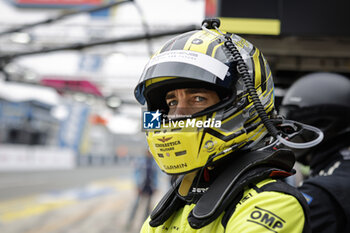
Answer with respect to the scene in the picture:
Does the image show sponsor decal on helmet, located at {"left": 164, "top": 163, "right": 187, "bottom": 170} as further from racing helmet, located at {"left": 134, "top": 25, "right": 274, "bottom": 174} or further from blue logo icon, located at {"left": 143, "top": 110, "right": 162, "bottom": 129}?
blue logo icon, located at {"left": 143, "top": 110, "right": 162, "bottom": 129}

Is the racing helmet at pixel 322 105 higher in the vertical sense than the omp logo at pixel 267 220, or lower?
lower

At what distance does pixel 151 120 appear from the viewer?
4.40 ft

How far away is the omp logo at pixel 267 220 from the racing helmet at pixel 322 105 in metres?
1.34

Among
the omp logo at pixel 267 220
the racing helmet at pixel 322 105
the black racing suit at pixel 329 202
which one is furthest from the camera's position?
the racing helmet at pixel 322 105

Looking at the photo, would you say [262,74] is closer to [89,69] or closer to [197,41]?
[197,41]

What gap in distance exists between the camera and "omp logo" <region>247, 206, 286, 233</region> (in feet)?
3.07

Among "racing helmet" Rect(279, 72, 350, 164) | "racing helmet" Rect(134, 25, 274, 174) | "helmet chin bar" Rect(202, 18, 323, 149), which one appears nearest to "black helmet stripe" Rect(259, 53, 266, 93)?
"racing helmet" Rect(134, 25, 274, 174)

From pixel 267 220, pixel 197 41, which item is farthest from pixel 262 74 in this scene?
pixel 267 220

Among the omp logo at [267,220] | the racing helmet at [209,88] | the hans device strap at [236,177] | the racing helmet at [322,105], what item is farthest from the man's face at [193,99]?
the racing helmet at [322,105]

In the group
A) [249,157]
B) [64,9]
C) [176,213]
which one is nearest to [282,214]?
[249,157]

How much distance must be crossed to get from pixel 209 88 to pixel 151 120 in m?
0.26

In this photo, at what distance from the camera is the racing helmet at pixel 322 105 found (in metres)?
2.10

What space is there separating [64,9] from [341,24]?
52.6 ft

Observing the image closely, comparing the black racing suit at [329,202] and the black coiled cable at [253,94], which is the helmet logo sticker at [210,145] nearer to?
the black coiled cable at [253,94]
